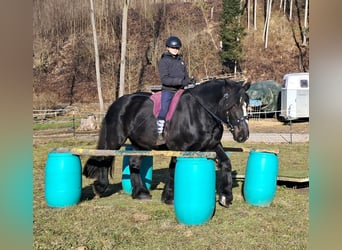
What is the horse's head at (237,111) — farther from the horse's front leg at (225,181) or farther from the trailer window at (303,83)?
the trailer window at (303,83)

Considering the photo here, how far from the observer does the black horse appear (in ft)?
14.8

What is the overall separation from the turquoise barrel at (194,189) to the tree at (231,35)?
1825cm

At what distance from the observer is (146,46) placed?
883 inches

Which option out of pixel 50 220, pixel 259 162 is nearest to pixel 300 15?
pixel 259 162

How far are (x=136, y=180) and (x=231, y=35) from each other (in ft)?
58.0

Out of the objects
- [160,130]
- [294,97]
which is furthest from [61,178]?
[294,97]

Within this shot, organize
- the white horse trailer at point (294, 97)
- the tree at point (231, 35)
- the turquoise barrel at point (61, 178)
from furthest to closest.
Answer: the tree at point (231, 35) < the white horse trailer at point (294, 97) < the turquoise barrel at point (61, 178)

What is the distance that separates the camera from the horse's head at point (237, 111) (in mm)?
4443

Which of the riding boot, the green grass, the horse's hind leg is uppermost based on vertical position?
the riding boot

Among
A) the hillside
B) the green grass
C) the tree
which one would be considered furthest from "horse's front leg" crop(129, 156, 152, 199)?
the tree

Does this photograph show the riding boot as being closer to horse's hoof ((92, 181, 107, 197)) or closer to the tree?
horse's hoof ((92, 181, 107, 197))

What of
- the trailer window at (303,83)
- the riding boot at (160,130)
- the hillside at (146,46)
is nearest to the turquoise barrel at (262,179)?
the riding boot at (160,130)

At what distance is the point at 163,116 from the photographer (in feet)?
15.9

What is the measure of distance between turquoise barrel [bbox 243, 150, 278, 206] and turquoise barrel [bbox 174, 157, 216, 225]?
104 centimetres
